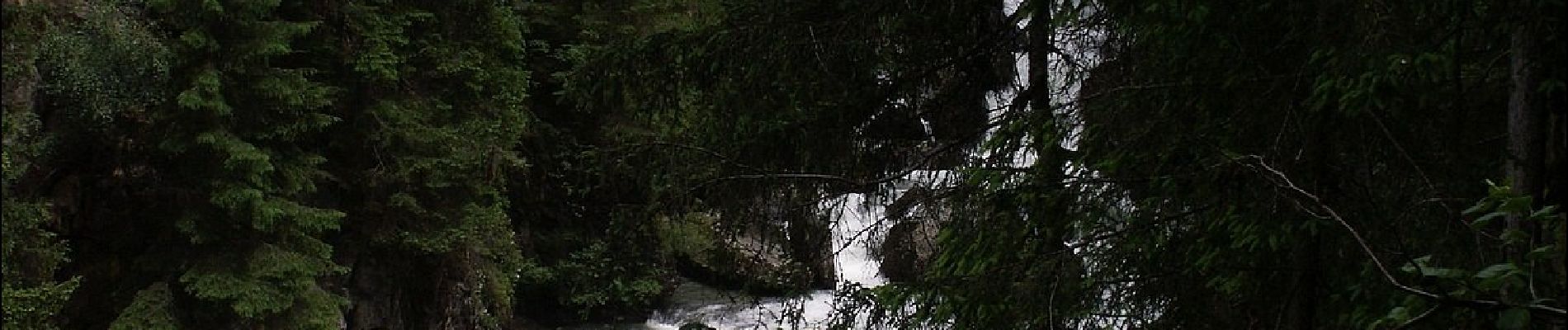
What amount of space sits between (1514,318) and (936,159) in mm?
3209

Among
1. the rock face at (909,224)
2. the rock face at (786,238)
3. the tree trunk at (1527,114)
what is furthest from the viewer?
the rock face at (786,238)

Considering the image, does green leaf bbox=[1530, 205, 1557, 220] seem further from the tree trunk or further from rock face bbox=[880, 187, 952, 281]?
rock face bbox=[880, 187, 952, 281]

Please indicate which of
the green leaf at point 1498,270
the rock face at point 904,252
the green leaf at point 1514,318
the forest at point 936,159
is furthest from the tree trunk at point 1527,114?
the rock face at point 904,252

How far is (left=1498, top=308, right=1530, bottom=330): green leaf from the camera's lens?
1362 millimetres

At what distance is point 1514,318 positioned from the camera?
137 centimetres

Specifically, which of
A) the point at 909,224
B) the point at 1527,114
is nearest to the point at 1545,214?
the point at 1527,114

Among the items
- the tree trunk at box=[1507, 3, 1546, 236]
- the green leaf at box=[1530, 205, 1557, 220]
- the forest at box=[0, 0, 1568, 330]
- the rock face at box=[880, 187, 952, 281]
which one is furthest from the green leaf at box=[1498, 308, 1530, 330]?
the rock face at box=[880, 187, 952, 281]

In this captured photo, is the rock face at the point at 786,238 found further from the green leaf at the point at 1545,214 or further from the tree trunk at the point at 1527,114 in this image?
the green leaf at the point at 1545,214

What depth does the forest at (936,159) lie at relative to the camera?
2.35 m

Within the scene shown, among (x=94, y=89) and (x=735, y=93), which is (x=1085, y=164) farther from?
(x=94, y=89)

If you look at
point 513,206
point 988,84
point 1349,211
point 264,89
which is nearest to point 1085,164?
point 1349,211

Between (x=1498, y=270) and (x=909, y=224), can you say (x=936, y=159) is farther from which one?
(x=1498, y=270)

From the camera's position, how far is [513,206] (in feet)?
51.1

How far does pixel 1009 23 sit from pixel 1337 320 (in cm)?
199
